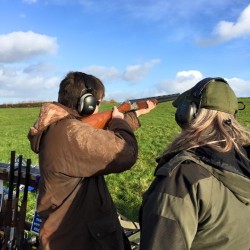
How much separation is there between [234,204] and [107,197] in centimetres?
141

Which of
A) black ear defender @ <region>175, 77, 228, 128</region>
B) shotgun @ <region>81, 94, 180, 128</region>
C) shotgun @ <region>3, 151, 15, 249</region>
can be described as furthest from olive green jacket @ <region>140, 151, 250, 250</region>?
shotgun @ <region>3, 151, 15, 249</region>

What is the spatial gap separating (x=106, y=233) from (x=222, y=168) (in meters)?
1.46

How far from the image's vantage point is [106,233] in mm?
3082

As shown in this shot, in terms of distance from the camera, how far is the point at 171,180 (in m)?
1.89

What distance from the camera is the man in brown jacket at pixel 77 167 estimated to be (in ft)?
9.56

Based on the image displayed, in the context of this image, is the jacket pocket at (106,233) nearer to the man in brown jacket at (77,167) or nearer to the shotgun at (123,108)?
the man in brown jacket at (77,167)

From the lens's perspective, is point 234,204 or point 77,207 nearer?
point 234,204

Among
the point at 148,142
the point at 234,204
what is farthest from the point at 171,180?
the point at 148,142

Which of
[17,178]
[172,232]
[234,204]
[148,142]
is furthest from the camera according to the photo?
[148,142]

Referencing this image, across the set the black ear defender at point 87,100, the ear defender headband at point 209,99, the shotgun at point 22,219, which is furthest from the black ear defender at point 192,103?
the shotgun at point 22,219

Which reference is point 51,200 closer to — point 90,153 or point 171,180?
point 90,153

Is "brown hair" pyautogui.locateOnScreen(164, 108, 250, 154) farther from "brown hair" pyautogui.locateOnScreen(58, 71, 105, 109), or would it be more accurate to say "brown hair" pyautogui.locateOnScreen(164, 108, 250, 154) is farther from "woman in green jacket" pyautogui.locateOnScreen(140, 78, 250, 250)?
"brown hair" pyautogui.locateOnScreen(58, 71, 105, 109)

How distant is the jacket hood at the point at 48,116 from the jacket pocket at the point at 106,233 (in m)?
0.79

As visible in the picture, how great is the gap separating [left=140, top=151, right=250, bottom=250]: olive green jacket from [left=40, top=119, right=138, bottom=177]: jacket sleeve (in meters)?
0.98
